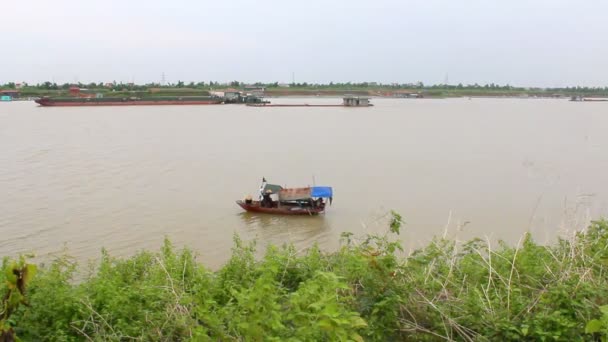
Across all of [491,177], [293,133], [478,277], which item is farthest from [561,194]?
[293,133]

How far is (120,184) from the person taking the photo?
17.3 meters

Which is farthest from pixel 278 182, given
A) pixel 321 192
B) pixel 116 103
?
pixel 116 103

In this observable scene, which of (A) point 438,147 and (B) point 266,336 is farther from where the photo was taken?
(A) point 438,147

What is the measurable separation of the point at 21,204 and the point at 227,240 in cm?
745

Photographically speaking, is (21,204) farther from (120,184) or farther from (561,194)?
(561,194)

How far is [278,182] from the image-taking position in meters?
17.4

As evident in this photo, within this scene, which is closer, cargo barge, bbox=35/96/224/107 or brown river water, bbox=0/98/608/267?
brown river water, bbox=0/98/608/267

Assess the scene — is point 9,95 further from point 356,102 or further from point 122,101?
point 356,102

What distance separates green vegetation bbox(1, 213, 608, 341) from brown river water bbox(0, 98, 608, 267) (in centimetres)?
170

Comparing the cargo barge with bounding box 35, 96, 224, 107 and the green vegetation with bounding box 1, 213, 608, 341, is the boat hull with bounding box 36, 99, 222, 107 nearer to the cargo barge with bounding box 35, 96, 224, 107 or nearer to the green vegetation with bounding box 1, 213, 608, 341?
the cargo barge with bounding box 35, 96, 224, 107

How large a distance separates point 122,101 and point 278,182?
206 feet

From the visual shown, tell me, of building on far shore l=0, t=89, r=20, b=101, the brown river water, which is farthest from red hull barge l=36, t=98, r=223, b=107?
the brown river water

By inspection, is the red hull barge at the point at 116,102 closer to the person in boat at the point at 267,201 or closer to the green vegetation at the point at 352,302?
the person in boat at the point at 267,201

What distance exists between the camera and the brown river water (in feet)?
37.6
